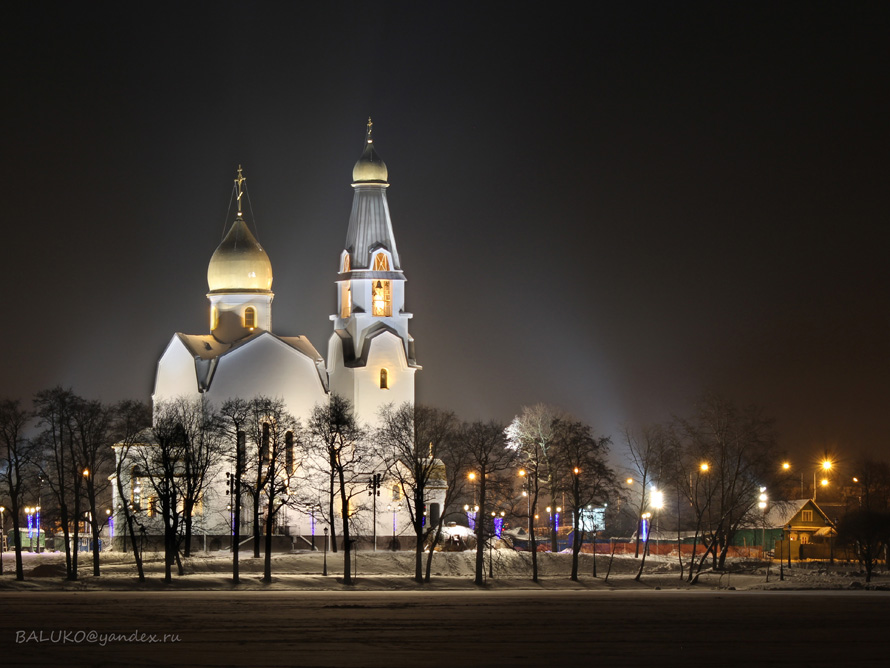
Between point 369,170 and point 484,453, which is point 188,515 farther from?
point 369,170

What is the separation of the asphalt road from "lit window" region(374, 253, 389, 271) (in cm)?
3649

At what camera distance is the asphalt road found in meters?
38.0

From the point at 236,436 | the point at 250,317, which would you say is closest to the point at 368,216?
the point at 250,317

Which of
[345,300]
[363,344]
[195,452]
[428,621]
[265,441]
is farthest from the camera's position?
[345,300]

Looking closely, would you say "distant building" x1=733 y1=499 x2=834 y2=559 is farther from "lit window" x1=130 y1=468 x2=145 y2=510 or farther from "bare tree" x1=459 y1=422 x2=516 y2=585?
"lit window" x1=130 y1=468 x2=145 y2=510

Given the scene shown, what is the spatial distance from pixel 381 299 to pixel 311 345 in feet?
17.5

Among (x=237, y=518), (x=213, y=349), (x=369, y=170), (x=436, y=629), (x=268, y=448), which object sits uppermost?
(x=369, y=170)

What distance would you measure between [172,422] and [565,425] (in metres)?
20.1

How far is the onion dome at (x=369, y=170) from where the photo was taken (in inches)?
3720

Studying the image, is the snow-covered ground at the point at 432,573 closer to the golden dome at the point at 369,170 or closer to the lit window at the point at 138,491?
the lit window at the point at 138,491

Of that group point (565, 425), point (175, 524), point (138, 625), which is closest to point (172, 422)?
point (175, 524)

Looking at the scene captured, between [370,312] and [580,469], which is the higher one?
[370,312]

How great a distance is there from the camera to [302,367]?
9088 cm

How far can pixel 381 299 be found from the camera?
94375 mm
